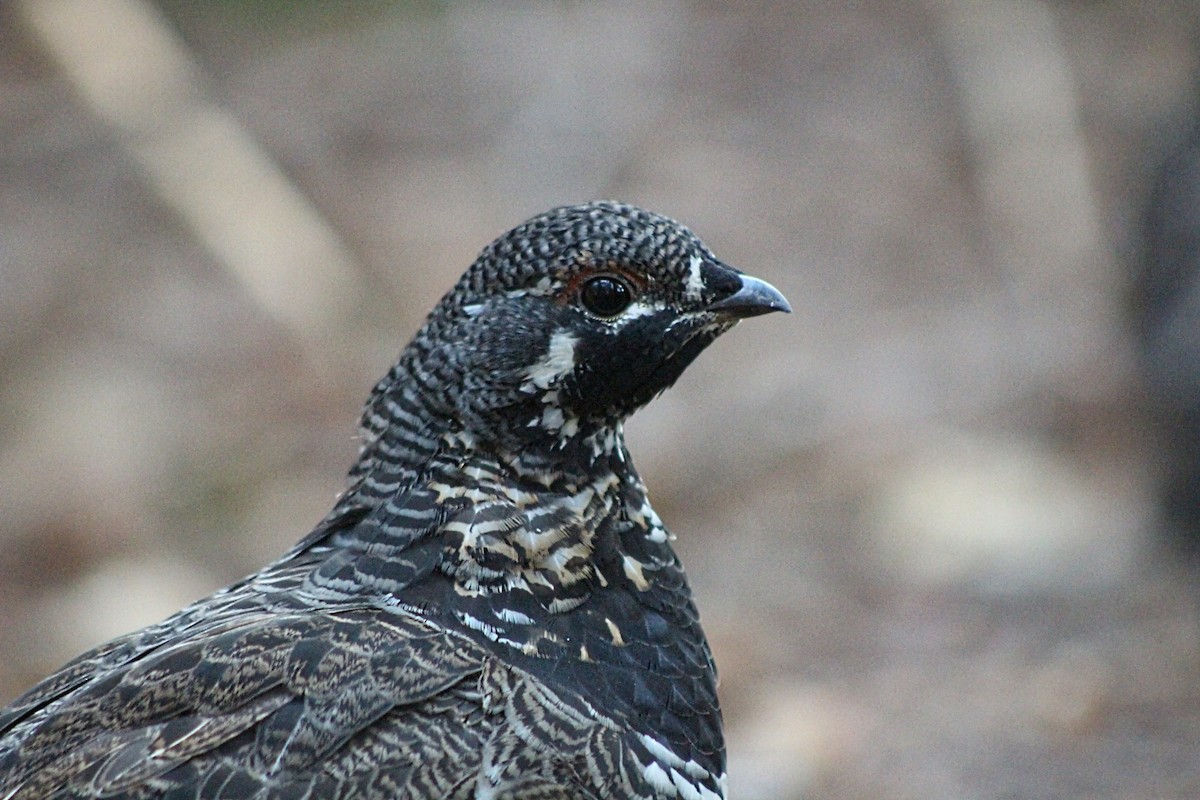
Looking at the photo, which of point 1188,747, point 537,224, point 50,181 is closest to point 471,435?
point 537,224

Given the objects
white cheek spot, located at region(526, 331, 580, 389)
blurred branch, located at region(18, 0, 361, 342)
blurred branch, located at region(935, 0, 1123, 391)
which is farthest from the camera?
blurred branch, located at region(935, 0, 1123, 391)

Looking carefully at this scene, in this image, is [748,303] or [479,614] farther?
[748,303]

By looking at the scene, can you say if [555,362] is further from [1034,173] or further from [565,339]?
[1034,173]

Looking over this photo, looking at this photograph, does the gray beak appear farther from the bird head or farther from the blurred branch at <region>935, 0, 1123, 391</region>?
the blurred branch at <region>935, 0, 1123, 391</region>

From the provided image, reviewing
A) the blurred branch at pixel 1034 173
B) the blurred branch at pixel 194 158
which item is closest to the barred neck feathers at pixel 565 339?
the blurred branch at pixel 194 158

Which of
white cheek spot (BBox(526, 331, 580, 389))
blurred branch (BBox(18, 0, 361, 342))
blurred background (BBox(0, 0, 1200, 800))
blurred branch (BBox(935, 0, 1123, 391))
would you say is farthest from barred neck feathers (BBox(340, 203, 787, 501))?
blurred branch (BBox(935, 0, 1123, 391))

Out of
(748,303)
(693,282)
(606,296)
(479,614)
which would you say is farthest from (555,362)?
(479,614)
